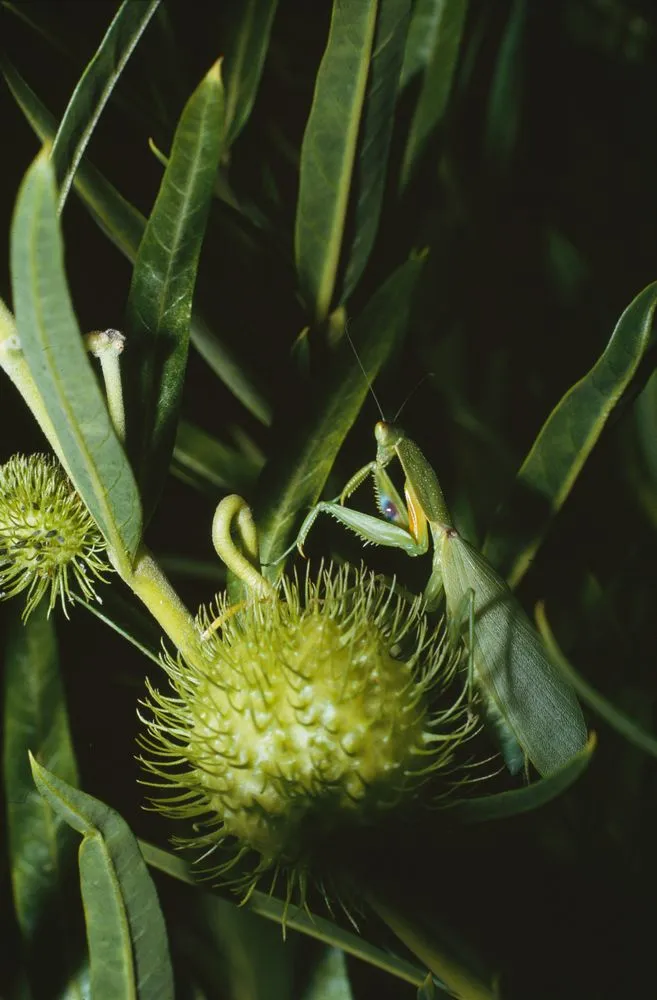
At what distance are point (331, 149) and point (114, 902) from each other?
95 centimetres

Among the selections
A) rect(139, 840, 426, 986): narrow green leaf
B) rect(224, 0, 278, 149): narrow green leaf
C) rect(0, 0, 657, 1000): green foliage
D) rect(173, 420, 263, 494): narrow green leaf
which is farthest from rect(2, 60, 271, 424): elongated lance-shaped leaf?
rect(139, 840, 426, 986): narrow green leaf

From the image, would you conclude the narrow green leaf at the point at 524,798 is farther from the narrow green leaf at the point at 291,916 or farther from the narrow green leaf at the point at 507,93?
the narrow green leaf at the point at 507,93

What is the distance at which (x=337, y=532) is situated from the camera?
5.10 ft

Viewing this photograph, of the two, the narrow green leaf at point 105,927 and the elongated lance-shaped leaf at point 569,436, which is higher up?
the elongated lance-shaped leaf at point 569,436

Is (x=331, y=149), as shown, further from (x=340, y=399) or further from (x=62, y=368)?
(x=62, y=368)

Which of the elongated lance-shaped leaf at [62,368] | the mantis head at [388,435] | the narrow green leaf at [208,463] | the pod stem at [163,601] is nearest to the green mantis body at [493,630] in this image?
the mantis head at [388,435]

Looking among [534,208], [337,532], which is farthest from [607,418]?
[534,208]

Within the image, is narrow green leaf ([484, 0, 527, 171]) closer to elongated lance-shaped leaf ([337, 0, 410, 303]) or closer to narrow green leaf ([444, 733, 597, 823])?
elongated lance-shaped leaf ([337, 0, 410, 303])

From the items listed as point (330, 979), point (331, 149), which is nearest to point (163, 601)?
point (330, 979)

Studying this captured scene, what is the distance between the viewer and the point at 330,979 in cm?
110

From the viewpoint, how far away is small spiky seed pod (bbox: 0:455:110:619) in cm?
94

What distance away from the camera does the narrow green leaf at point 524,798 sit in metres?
0.72

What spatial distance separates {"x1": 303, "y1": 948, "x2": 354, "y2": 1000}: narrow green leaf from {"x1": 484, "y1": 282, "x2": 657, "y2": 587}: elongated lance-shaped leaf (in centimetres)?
62

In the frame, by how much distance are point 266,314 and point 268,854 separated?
94 cm
